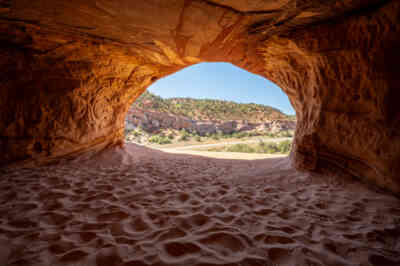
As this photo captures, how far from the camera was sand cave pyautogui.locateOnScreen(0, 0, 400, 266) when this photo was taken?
1450 millimetres

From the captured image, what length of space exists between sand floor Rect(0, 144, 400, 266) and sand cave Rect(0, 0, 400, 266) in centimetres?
2

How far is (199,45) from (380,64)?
3.46m

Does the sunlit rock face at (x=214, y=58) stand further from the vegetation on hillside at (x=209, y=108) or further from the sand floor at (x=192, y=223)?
the vegetation on hillside at (x=209, y=108)

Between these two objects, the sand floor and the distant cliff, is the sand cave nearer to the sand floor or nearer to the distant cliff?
the sand floor

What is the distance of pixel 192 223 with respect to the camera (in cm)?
181

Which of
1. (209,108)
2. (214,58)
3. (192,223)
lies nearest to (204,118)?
(209,108)

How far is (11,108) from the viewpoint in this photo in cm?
383

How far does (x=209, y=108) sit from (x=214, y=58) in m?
29.4

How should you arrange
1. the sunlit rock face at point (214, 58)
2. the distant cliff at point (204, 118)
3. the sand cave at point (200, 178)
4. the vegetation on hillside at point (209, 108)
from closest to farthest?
the sand cave at point (200, 178) → the sunlit rock face at point (214, 58) → the distant cliff at point (204, 118) → the vegetation on hillside at point (209, 108)

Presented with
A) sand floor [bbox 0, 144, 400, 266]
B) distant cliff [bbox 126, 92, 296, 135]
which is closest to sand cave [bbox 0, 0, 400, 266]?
sand floor [bbox 0, 144, 400, 266]

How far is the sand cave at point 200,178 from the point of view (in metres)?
1.45

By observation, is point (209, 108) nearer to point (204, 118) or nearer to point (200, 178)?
point (204, 118)

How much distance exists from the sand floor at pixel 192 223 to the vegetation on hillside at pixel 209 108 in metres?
27.4

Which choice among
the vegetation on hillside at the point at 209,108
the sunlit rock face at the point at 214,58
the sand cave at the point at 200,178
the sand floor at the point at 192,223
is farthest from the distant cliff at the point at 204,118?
the sand floor at the point at 192,223
